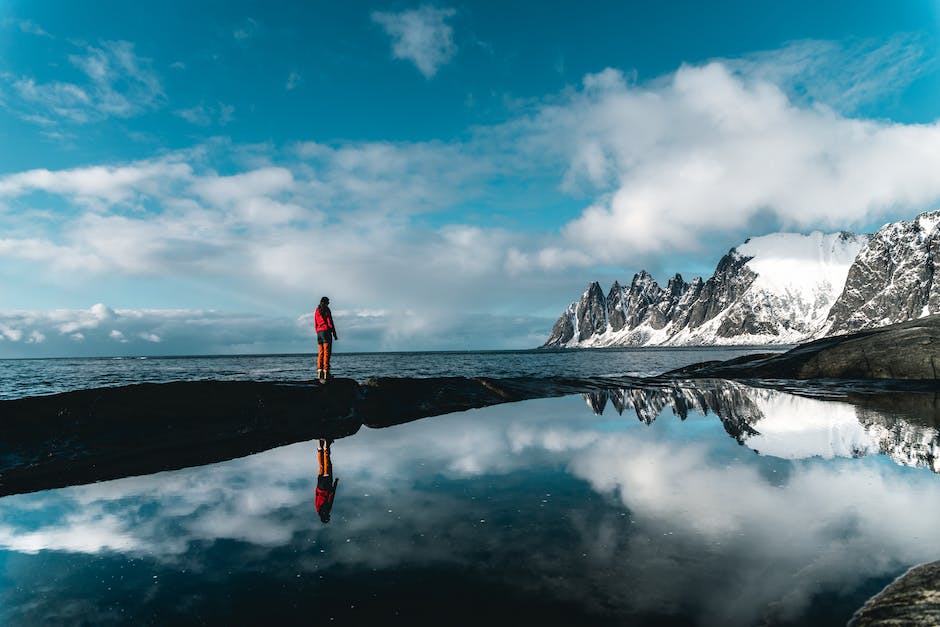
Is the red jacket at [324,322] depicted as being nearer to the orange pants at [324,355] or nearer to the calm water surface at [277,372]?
the orange pants at [324,355]

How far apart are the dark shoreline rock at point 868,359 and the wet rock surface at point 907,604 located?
3005 centimetres

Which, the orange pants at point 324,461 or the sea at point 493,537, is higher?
the sea at point 493,537

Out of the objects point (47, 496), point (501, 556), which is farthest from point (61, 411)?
point (501, 556)

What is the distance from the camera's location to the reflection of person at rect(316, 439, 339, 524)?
7.70 m

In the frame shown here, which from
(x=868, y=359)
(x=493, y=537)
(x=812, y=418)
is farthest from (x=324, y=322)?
(x=868, y=359)

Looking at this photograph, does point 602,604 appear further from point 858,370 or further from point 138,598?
point 858,370

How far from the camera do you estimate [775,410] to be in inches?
725

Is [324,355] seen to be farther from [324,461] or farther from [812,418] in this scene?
[812,418]

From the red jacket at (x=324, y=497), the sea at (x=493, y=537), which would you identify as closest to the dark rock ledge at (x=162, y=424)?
the sea at (x=493, y=537)

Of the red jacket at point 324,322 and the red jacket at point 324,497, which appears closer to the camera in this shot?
the red jacket at point 324,497

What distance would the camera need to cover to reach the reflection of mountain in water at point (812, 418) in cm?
1128

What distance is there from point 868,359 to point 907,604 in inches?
1334

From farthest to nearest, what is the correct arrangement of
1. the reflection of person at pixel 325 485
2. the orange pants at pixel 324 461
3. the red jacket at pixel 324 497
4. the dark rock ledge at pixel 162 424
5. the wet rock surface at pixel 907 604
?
the dark rock ledge at pixel 162 424, the orange pants at pixel 324 461, the red jacket at pixel 324 497, the reflection of person at pixel 325 485, the wet rock surface at pixel 907 604

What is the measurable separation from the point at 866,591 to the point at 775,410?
15792mm
